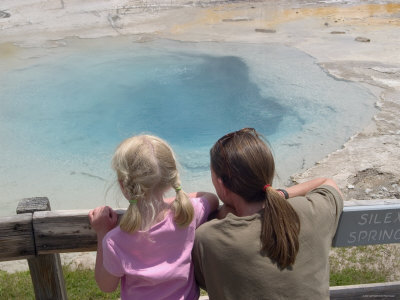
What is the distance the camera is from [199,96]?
744 centimetres

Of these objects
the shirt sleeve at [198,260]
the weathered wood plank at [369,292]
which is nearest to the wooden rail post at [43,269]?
the shirt sleeve at [198,260]

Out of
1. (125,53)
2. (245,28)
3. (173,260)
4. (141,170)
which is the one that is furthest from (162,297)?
(245,28)

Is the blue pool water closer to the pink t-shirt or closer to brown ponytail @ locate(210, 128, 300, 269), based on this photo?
the pink t-shirt

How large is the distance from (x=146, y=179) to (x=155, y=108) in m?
5.83

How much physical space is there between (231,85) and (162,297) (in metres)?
6.61

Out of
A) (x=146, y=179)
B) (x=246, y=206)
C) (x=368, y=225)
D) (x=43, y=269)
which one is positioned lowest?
(x=43, y=269)

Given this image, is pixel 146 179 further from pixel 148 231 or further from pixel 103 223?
pixel 103 223

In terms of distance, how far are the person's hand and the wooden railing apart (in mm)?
117

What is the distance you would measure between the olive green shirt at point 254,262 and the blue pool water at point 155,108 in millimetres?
3273

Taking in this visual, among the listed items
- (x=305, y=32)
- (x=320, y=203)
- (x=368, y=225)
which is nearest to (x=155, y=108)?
(x=305, y=32)

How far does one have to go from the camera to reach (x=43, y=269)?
5.64 feet

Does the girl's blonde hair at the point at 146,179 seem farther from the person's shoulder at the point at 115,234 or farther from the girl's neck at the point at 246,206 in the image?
the girl's neck at the point at 246,206

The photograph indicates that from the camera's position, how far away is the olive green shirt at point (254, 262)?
4.25ft

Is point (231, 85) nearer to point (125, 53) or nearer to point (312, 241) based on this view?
point (125, 53)
